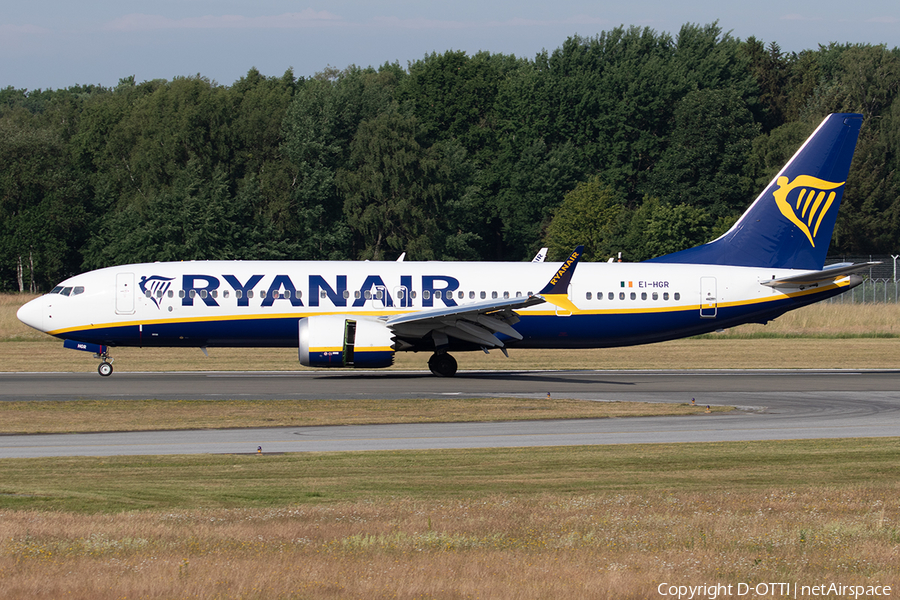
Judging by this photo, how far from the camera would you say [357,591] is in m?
9.49

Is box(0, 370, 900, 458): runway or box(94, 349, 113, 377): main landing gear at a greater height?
box(94, 349, 113, 377): main landing gear

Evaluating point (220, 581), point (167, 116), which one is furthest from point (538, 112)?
point (220, 581)

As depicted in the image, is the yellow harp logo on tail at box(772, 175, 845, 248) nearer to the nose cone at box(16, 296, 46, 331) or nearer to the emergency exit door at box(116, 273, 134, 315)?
the emergency exit door at box(116, 273, 134, 315)

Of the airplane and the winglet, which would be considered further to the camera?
the airplane

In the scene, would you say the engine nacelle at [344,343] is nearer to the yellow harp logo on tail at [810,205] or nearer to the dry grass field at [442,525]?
the dry grass field at [442,525]

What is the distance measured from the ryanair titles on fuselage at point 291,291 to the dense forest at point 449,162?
44178 millimetres

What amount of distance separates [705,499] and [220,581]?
7758mm

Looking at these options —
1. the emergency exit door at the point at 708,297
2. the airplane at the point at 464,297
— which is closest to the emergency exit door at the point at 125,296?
the airplane at the point at 464,297

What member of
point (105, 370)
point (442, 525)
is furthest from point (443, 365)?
point (442, 525)

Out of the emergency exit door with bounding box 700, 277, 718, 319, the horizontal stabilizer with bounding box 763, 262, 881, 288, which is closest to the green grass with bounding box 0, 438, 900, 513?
the horizontal stabilizer with bounding box 763, 262, 881, 288

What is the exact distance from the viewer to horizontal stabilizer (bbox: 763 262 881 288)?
34.7 m

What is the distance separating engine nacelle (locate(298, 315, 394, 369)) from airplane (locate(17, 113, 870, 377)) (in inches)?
1.8

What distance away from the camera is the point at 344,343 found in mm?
32031

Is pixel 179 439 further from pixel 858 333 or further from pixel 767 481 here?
pixel 858 333
